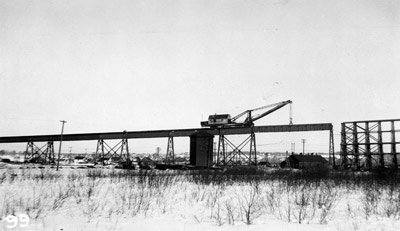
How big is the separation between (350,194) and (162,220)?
23.6 ft

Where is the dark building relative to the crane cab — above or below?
below

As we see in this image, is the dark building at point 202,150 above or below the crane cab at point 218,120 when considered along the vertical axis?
below

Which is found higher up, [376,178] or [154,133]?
[154,133]

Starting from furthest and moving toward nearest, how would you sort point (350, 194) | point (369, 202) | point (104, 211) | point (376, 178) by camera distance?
point (376, 178), point (350, 194), point (369, 202), point (104, 211)

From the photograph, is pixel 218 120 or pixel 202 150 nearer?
pixel 202 150

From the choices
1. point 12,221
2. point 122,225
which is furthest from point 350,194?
point 12,221

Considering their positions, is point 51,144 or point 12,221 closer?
point 12,221

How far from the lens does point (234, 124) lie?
1277 inches

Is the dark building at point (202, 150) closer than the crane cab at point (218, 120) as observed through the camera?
Yes

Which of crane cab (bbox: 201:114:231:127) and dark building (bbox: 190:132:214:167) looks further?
crane cab (bbox: 201:114:231:127)

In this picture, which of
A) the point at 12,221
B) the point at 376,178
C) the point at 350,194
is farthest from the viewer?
the point at 376,178

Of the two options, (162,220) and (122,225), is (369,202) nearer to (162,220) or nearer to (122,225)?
(162,220)

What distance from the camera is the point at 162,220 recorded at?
5.52 m

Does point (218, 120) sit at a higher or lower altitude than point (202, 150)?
higher
